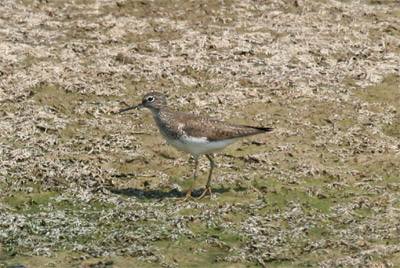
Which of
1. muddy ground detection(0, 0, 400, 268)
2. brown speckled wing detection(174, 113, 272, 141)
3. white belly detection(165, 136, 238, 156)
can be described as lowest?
muddy ground detection(0, 0, 400, 268)

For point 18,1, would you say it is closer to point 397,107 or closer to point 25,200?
point 25,200

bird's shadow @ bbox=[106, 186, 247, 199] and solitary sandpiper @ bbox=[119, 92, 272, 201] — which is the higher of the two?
solitary sandpiper @ bbox=[119, 92, 272, 201]

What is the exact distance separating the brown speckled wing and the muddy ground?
90 cm

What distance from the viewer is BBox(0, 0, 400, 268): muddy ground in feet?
30.4

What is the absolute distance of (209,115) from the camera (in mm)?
13391

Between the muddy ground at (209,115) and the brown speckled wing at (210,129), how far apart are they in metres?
0.90

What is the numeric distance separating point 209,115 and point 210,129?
2.67 metres

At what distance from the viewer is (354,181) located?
11125mm

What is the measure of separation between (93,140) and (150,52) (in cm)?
387

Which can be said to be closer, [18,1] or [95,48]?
[95,48]

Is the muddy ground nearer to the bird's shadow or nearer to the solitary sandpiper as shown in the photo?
the bird's shadow

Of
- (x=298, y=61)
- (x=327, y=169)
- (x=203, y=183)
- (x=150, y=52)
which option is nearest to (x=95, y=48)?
(x=150, y=52)

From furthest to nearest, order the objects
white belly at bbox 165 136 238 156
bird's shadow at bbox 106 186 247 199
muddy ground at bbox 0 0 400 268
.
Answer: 1. bird's shadow at bbox 106 186 247 199
2. white belly at bbox 165 136 238 156
3. muddy ground at bbox 0 0 400 268

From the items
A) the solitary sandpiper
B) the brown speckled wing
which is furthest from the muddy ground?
the brown speckled wing
